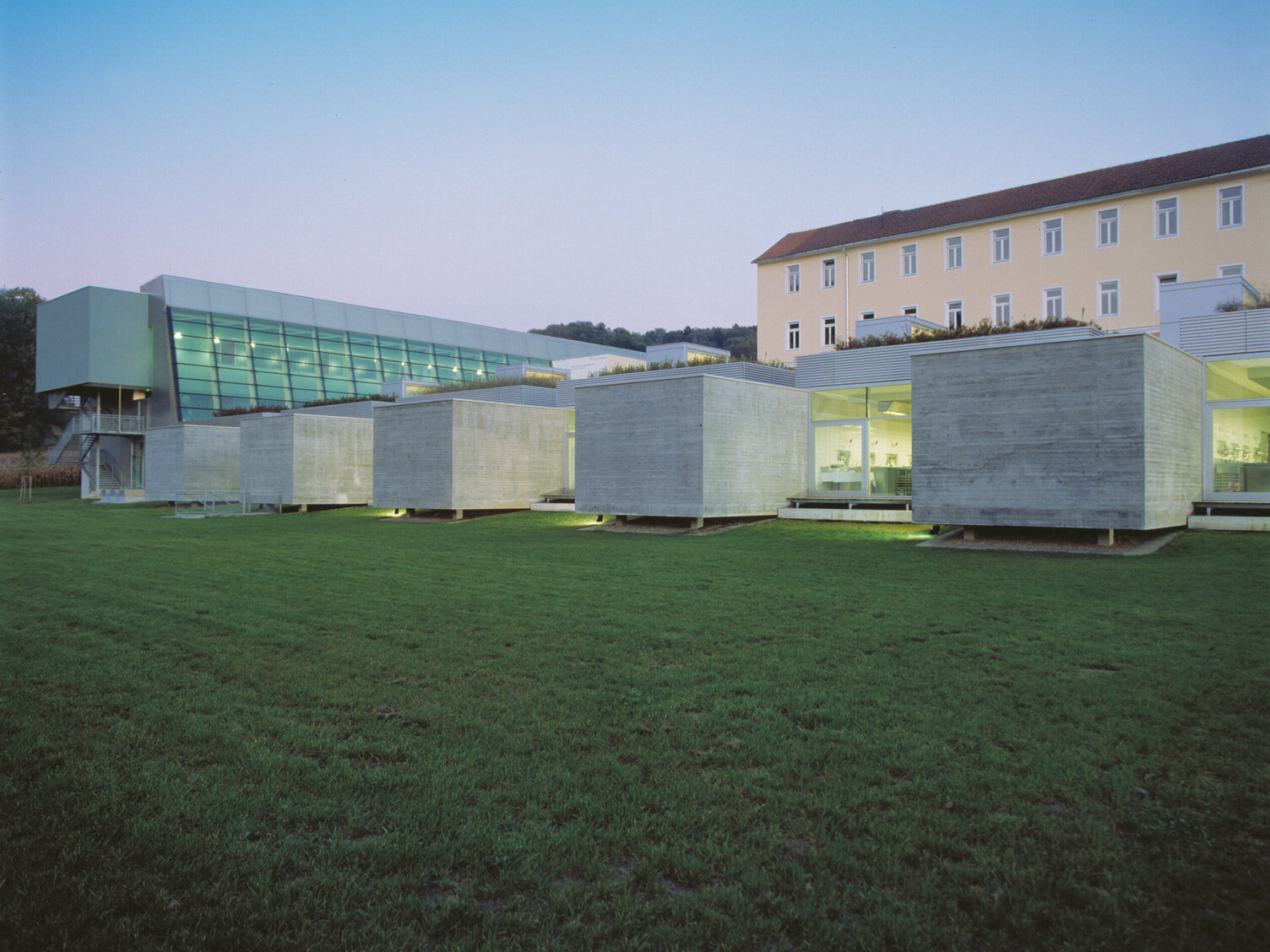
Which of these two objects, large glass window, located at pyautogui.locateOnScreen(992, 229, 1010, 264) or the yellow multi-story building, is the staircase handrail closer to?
the yellow multi-story building

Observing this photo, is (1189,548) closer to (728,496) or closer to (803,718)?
(728,496)

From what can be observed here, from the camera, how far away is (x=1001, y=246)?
32.0 metres

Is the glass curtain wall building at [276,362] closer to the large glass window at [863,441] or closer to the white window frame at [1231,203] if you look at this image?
the large glass window at [863,441]

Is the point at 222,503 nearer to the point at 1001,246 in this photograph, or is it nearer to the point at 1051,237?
the point at 1001,246

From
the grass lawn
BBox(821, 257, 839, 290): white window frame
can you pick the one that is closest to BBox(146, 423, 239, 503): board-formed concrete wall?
the grass lawn

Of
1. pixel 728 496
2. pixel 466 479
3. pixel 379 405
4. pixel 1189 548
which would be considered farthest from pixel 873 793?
pixel 379 405

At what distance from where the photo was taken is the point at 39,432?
58.0 meters

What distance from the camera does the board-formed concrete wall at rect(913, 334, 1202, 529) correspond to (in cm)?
1339

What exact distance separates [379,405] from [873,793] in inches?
935

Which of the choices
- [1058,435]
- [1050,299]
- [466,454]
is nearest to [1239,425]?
[1058,435]

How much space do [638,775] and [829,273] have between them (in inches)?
1412

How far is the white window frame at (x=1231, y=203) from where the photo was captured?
26.2 metres

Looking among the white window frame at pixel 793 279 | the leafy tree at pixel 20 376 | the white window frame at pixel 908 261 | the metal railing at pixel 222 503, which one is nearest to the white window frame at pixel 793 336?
the white window frame at pixel 793 279

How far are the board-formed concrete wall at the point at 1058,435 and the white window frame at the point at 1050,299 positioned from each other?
1624 cm
